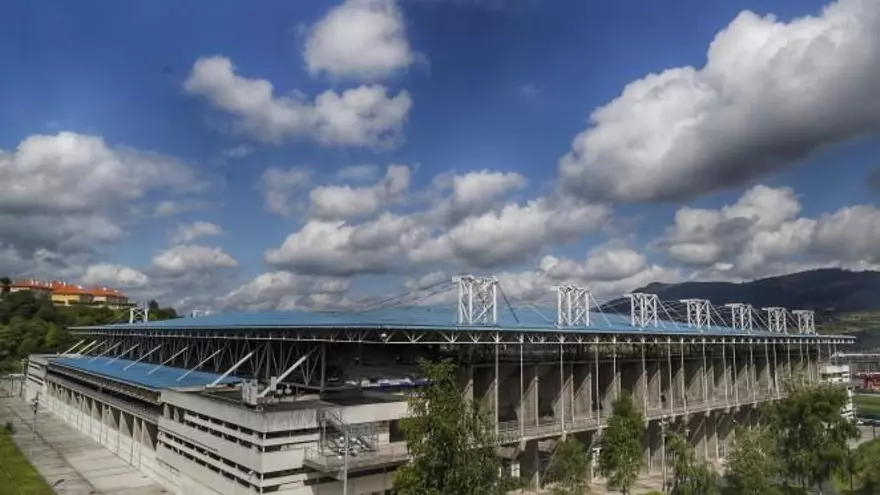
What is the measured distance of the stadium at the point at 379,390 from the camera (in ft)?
136

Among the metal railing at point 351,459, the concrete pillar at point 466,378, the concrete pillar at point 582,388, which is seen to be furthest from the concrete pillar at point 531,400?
the metal railing at point 351,459

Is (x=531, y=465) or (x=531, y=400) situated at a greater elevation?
(x=531, y=400)

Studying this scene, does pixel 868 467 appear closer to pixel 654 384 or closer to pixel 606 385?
pixel 654 384

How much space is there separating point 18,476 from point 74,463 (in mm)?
7448

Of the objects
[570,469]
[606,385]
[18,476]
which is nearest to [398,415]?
[570,469]

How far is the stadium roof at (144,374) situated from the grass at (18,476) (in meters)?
11.1

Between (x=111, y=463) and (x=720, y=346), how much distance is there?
70.7 metres

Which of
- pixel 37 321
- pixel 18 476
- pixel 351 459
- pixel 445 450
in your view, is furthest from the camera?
pixel 37 321

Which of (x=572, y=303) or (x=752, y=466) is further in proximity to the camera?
(x=572, y=303)

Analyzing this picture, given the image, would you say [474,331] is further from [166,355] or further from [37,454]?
[166,355]

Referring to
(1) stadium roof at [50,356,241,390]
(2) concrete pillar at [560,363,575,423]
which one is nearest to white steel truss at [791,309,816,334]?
(2) concrete pillar at [560,363,575,423]

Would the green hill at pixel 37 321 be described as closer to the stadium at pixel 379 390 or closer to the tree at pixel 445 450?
the stadium at pixel 379 390

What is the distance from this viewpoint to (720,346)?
7731 centimetres

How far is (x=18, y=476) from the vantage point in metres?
56.1
